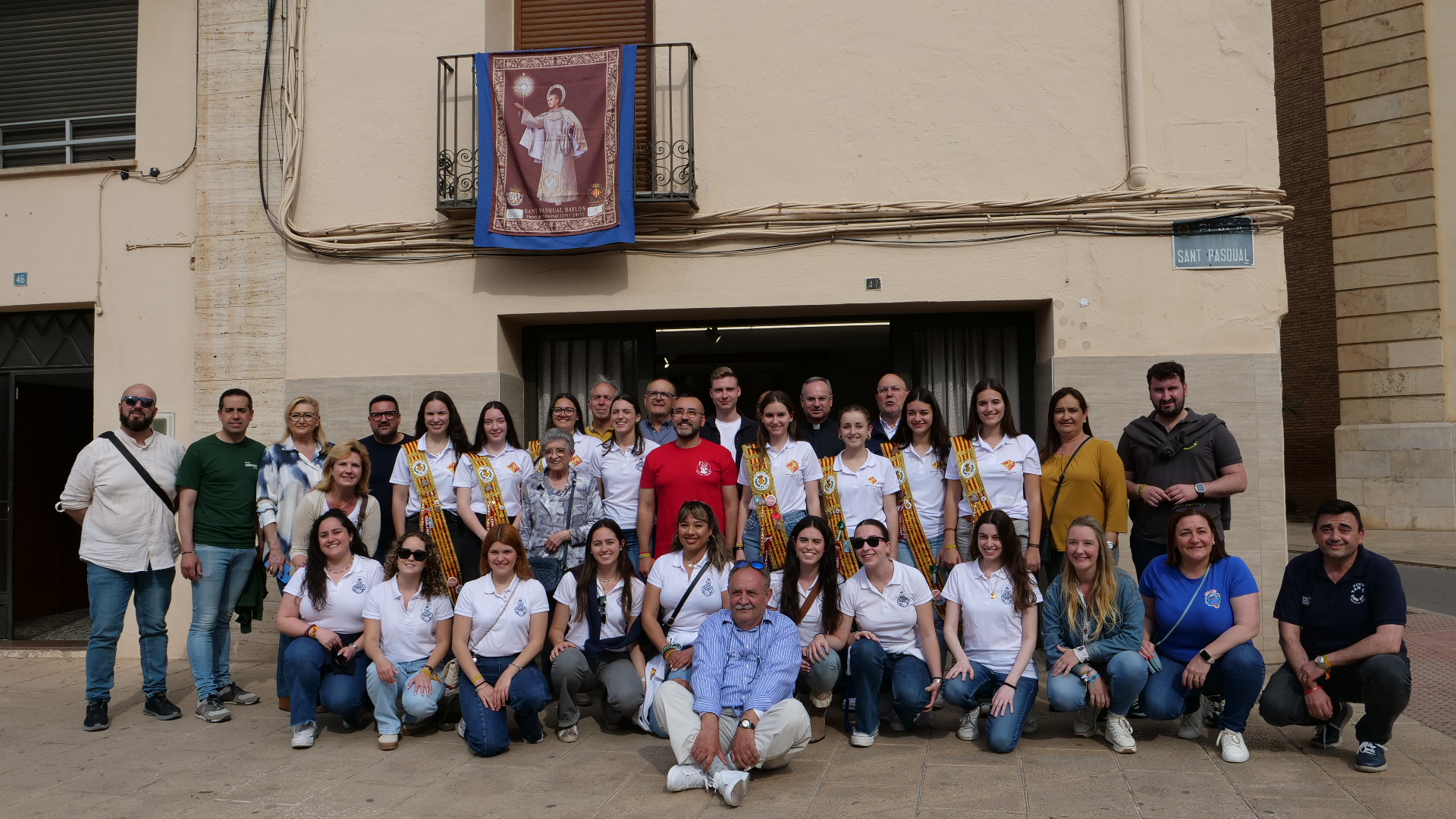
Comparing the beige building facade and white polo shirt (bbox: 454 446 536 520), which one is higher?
the beige building facade

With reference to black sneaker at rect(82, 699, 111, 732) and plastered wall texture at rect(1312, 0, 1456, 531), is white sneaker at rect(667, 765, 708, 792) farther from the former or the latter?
plastered wall texture at rect(1312, 0, 1456, 531)

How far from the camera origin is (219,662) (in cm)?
644

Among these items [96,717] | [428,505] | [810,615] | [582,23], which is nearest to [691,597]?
[810,615]

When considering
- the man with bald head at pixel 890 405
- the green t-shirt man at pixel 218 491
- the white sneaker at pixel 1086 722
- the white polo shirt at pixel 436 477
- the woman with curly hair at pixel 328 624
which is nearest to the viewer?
the white sneaker at pixel 1086 722

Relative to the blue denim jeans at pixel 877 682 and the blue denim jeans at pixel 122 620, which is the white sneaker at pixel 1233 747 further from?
the blue denim jeans at pixel 122 620

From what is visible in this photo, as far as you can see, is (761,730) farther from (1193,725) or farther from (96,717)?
(96,717)

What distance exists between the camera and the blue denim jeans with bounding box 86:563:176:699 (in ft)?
19.8

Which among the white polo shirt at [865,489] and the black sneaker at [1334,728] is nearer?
the black sneaker at [1334,728]

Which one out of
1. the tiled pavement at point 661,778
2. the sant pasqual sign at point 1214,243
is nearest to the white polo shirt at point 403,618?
A: the tiled pavement at point 661,778

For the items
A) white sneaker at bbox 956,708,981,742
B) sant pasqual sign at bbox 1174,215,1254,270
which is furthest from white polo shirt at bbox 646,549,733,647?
sant pasqual sign at bbox 1174,215,1254,270

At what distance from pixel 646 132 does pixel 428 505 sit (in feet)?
10.5

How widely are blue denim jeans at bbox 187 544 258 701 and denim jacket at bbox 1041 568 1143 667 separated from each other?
4.70 m

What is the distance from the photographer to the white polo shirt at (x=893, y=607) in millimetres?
5441

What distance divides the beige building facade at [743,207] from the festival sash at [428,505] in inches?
50.7
